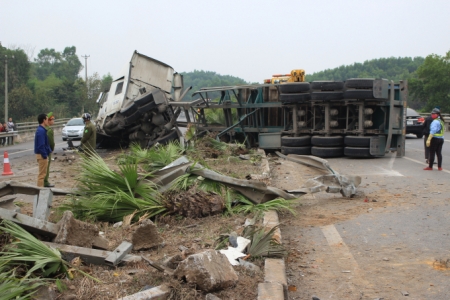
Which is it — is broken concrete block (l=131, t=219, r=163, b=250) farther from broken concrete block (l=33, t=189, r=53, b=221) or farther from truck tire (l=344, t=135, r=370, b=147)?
truck tire (l=344, t=135, r=370, b=147)

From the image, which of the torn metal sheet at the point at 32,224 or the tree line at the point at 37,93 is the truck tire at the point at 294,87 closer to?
the torn metal sheet at the point at 32,224

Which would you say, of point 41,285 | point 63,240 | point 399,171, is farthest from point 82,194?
point 399,171

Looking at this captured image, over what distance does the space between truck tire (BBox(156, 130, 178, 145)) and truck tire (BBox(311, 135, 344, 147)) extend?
4996mm

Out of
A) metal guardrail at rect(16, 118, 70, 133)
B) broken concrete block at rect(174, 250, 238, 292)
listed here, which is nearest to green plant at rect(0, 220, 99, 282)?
broken concrete block at rect(174, 250, 238, 292)

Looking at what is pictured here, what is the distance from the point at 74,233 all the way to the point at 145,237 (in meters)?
0.70

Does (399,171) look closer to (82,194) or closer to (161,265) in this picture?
(82,194)

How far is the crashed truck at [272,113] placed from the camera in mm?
14977

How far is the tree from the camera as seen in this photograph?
2089 inches

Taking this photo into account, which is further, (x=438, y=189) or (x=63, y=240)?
(x=438, y=189)

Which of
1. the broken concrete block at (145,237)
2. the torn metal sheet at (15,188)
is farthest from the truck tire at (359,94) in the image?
the broken concrete block at (145,237)

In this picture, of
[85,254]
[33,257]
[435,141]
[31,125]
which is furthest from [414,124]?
[31,125]

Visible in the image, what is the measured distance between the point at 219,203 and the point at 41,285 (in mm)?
3245

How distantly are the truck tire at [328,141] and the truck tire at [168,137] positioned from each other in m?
5.00

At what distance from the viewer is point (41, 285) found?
155 inches
